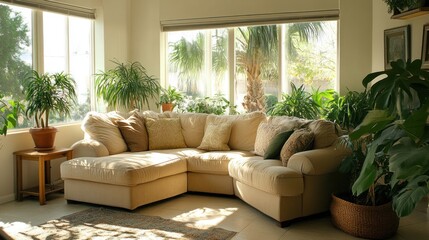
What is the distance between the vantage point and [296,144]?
412cm

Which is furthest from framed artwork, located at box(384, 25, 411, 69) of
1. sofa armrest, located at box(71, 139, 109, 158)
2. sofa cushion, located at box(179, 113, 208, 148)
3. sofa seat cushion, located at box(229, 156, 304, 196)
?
sofa armrest, located at box(71, 139, 109, 158)

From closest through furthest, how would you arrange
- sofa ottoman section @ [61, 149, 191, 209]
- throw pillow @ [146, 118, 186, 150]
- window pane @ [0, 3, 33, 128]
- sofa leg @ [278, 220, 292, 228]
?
sofa leg @ [278, 220, 292, 228]
sofa ottoman section @ [61, 149, 191, 209]
window pane @ [0, 3, 33, 128]
throw pillow @ [146, 118, 186, 150]

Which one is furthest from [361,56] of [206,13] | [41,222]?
[41,222]

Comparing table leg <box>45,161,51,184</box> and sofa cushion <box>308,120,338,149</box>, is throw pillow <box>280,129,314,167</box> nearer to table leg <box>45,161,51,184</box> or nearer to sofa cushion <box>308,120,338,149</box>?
sofa cushion <box>308,120,338,149</box>

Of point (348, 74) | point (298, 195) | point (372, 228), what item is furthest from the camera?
point (348, 74)

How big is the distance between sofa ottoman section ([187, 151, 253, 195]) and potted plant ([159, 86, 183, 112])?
1557mm

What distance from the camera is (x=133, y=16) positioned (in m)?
6.58

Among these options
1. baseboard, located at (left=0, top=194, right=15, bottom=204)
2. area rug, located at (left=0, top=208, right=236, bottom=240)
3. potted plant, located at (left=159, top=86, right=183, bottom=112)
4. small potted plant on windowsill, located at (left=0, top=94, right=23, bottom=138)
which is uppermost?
potted plant, located at (left=159, top=86, right=183, bottom=112)

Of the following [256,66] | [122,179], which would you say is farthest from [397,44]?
[122,179]

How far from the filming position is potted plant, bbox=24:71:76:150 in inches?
186

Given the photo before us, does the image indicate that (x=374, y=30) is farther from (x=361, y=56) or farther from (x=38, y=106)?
(x=38, y=106)

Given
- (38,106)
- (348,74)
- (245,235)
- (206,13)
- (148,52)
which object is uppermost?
(206,13)

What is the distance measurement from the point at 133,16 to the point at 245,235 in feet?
13.6

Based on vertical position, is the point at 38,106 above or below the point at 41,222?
above
